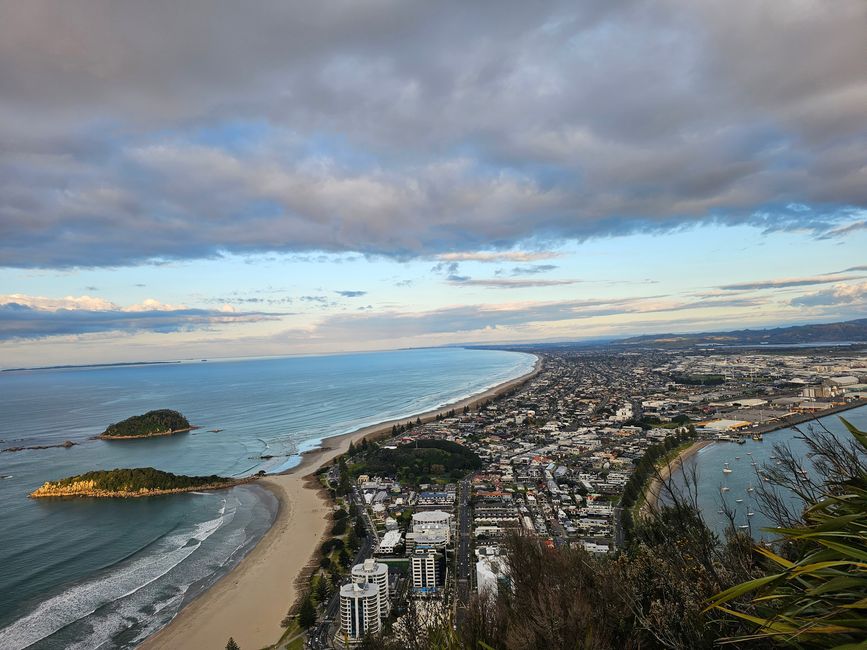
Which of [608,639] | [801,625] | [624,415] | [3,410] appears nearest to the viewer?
[801,625]

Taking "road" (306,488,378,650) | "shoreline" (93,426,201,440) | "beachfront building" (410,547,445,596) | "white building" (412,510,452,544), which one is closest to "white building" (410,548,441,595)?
"beachfront building" (410,547,445,596)

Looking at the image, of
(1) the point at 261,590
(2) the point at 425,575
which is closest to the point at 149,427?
(1) the point at 261,590

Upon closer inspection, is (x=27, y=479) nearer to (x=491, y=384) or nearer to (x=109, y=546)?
(x=109, y=546)

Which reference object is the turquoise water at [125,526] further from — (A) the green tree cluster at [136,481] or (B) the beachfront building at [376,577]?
(B) the beachfront building at [376,577]

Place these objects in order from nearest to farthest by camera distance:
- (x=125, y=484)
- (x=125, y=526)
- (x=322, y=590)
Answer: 1. (x=322, y=590)
2. (x=125, y=526)
3. (x=125, y=484)

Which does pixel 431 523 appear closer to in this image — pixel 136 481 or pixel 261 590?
pixel 261 590

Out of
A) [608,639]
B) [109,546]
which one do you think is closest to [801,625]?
[608,639]
